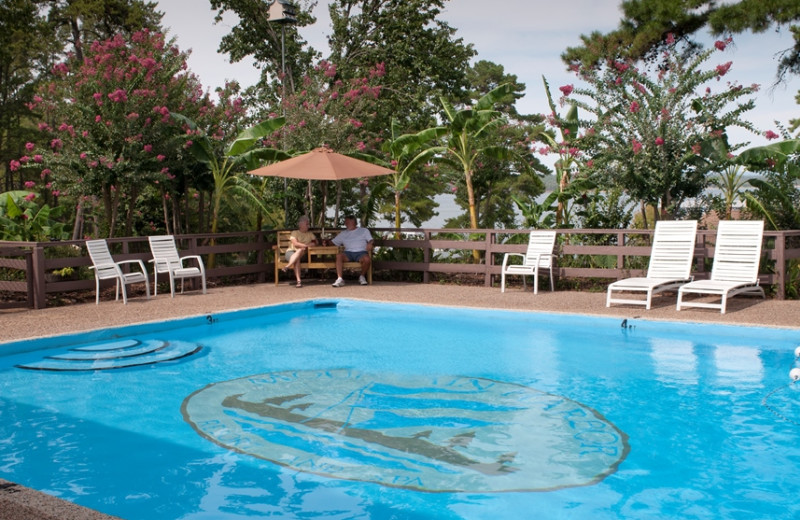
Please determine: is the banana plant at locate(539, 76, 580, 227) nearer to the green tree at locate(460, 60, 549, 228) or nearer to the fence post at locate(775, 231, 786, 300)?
the green tree at locate(460, 60, 549, 228)

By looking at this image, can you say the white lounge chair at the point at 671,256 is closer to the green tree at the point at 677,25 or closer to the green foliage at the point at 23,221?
the green tree at the point at 677,25

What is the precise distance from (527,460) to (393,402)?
156cm

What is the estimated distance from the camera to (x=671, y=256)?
1044 cm

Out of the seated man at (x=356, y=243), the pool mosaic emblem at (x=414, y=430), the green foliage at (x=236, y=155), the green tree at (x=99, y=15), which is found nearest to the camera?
the pool mosaic emblem at (x=414, y=430)

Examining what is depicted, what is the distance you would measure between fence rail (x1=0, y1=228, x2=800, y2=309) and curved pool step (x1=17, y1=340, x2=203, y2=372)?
112 inches

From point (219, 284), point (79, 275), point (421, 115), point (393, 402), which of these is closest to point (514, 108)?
point (421, 115)

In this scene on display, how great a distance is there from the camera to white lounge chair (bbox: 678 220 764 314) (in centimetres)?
966

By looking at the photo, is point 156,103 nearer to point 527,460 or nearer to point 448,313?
point 448,313

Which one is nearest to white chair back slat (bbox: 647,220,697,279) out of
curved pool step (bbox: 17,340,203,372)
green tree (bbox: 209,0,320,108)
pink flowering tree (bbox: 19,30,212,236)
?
curved pool step (bbox: 17,340,203,372)

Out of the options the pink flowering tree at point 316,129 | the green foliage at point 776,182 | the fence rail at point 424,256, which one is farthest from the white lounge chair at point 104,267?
the green foliage at point 776,182

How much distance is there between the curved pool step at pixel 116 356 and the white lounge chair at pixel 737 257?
6.18 m

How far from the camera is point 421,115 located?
20375 mm

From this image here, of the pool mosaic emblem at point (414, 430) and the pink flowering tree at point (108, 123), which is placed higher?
the pink flowering tree at point (108, 123)

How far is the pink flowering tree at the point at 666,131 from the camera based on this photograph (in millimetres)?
11211
